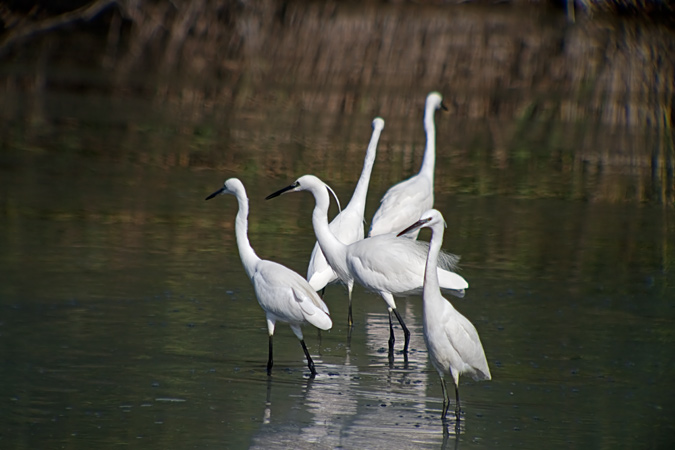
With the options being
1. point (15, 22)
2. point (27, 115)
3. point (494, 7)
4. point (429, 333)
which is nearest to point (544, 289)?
point (429, 333)

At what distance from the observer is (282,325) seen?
307 inches

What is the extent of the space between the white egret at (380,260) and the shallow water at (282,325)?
1.31 ft

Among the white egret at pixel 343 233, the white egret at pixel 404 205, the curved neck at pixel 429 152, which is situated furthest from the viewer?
the curved neck at pixel 429 152

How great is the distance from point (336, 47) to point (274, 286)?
49.7 feet

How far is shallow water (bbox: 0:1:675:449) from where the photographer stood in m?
5.60

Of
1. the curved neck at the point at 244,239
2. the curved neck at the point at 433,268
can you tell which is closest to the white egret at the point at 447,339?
the curved neck at the point at 433,268

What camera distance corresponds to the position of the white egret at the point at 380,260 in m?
7.05

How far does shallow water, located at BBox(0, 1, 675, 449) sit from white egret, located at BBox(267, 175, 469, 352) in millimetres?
400

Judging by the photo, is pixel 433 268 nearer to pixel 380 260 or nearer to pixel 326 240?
pixel 380 260

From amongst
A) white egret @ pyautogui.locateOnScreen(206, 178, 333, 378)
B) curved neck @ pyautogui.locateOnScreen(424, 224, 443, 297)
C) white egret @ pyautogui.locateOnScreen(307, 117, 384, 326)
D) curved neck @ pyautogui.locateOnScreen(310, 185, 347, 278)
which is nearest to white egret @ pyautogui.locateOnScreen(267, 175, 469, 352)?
curved neck @ pyautogui.locateOnScreen(310, 185, 347, 278)

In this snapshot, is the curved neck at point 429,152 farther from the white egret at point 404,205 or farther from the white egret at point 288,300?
the white egret at point 288,300

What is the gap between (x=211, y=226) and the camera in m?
10.5

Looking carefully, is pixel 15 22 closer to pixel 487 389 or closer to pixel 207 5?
pixel 207 5

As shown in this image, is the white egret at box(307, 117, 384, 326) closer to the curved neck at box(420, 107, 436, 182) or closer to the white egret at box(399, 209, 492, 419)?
the curved neck at box(420, 107, 436, 182)
